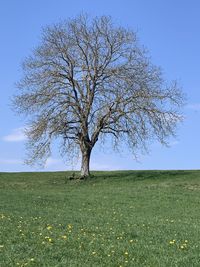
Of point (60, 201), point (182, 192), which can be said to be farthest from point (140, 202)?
point (182, 192)

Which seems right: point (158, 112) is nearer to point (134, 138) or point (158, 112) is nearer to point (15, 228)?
point (134, 138)

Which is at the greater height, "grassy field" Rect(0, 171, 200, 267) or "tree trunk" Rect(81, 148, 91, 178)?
"tree trunk" Rect(81, 148, 91, 178)

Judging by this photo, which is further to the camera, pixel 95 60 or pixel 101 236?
pixel 95 60

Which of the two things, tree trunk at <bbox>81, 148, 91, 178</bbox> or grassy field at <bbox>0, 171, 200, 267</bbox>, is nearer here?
grassy field at <bbox>0, 171, 200, 267</bbox>

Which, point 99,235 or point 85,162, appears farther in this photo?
point 85,162

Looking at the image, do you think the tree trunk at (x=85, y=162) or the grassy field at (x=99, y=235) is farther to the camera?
the tree trunk at (x=85, y=162)

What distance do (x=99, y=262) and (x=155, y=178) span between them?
3693 centimetres

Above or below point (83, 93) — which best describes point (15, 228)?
below

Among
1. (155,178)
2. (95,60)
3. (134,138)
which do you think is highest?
(95,60)

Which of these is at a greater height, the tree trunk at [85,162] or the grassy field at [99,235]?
the tree trunk at [85,162]

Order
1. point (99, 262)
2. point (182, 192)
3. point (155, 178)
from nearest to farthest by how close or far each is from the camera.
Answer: point (99, 262)
point (182, 192)
point (155, 178)

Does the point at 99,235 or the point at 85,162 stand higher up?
the point at 85,162

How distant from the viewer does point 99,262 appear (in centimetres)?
1020

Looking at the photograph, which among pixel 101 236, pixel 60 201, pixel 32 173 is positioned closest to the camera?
pixel 101 236
